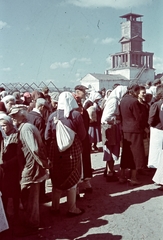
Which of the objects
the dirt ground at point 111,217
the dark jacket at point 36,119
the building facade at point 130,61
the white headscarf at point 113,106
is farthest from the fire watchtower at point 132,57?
the dark jacket at point 36,119

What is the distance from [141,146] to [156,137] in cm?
34

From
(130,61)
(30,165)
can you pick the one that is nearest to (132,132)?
(30,165)

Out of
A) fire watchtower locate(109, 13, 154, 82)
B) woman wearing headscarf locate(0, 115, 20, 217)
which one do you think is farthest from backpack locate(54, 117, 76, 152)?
fire watchtower locate(109, 13, 154, 82)

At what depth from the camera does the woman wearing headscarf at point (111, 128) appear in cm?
604

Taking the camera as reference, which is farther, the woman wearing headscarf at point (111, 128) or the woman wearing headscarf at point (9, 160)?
the woman wearing headscarf at point (111, 128)

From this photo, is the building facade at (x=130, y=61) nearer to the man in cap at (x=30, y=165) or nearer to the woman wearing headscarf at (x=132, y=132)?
the woman wearing headscarf at (x=132, y=132)

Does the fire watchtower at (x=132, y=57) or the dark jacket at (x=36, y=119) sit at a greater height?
the fire watchtower at (x=132, y=57)

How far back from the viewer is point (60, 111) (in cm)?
462

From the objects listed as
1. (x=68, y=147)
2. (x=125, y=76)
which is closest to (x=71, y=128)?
(x=68, y=147)

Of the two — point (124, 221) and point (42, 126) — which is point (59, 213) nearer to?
point (124, 221)

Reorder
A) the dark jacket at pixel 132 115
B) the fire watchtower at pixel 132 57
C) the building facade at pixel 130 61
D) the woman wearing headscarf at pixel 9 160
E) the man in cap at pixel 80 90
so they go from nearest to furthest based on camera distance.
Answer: the woman wearing headscarf at pixel 9 160 → the man in cap at pixel 80 90 → the dark jacket at pixel 132 115 → the building facade at pixel 130 61 → the fire watchtower at pixel 132 57

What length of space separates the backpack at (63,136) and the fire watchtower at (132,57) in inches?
2260

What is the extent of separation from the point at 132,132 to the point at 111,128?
0.46 metres

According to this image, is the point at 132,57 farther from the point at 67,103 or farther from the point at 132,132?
the point at 67,103
